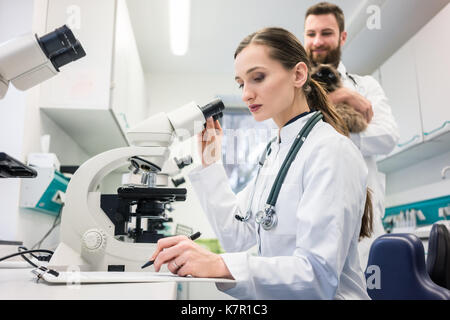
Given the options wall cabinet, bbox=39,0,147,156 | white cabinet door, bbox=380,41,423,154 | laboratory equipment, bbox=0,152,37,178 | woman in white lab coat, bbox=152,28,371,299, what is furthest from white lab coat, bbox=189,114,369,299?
white cabinet door, bbox=380,41,423,154

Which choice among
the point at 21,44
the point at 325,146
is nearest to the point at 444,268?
the point at 325,146

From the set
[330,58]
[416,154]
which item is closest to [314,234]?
[330,58]

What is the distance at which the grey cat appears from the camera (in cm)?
148

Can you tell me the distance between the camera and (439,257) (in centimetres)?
95

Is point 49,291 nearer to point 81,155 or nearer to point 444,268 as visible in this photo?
point 444,268

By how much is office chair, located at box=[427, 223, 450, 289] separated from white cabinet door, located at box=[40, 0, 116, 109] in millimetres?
1547

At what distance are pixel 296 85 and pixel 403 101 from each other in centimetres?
215

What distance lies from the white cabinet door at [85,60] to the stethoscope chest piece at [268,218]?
131cm

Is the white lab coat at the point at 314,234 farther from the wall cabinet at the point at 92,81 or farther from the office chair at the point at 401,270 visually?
the wall cabinet at the point at 92,81

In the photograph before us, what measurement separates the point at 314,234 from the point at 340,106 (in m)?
0.91

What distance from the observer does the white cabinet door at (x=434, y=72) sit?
2416 mm

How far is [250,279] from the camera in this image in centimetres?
66

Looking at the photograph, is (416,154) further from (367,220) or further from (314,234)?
(314,234)

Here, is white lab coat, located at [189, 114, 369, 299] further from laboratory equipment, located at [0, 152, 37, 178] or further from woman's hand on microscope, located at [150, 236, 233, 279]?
laboratory equipment, located at [0, 152, 37, 178]
